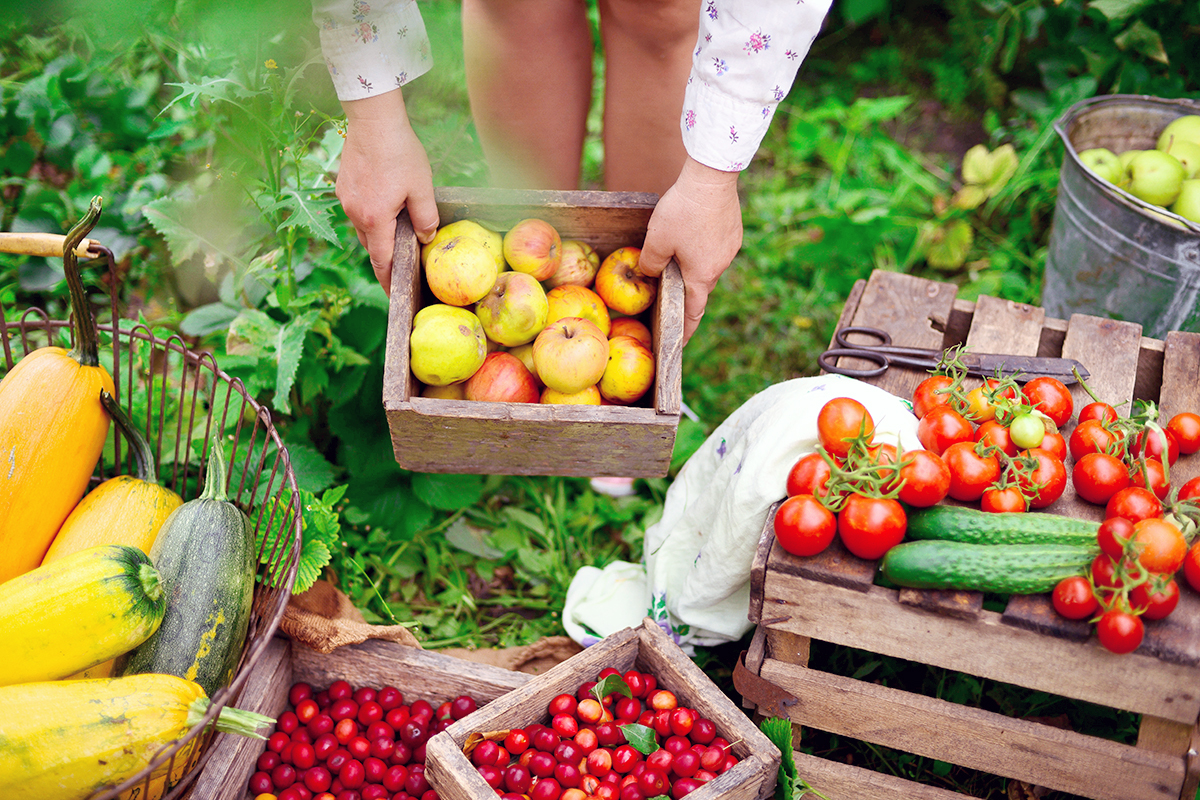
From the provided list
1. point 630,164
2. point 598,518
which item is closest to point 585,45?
point 630,164

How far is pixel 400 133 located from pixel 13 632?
1094mm

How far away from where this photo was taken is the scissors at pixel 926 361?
183cm

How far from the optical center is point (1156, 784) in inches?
55.7

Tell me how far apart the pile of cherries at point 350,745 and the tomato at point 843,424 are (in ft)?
3.09

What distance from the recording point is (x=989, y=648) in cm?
141

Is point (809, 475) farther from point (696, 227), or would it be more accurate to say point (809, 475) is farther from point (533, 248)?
point (533, 248)

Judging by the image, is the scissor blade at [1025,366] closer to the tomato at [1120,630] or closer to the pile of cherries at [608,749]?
the tomato at [1120,630]

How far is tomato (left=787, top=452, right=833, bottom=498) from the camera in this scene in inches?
59.3

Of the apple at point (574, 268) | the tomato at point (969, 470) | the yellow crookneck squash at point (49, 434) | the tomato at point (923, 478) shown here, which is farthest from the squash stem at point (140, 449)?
the tomato at point (969, 470)

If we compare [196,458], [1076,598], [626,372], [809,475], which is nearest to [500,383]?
[626,372]

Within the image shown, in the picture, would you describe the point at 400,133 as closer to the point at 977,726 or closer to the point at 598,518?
the point at 598,518

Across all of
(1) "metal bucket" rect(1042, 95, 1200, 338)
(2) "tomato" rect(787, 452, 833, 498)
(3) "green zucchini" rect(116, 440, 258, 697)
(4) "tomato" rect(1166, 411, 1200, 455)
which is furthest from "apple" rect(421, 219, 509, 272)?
(1) "metal bucket" rect(1042, 95, 1200, 338)

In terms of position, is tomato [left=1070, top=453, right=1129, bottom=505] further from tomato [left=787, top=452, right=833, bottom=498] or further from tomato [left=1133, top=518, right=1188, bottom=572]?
tomato [left=787, top=452, right=833, bottom=498]

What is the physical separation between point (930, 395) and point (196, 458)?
174cm
